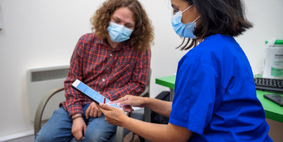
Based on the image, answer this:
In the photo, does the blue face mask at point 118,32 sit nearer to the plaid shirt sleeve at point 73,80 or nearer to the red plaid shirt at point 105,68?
the red plaid shirt at point 105,68

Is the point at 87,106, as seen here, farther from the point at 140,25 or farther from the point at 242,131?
the point at 242,131

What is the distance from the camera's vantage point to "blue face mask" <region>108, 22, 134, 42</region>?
1258 millimetres

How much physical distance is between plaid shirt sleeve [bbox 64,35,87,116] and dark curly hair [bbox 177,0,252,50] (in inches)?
33.9

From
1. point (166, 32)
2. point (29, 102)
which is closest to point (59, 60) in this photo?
point (29, 102)

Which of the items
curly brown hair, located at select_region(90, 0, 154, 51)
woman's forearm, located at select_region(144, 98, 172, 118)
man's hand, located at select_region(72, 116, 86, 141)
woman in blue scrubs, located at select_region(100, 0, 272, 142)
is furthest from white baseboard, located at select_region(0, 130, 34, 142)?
woman in blue scrubs, located at select_region(100, 0, 272, 142)

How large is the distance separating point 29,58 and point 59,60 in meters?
0.23

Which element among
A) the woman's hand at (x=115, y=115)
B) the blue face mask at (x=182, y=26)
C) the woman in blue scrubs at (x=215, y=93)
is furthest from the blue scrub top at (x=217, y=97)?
the woman's hand at (x=115, y=115)

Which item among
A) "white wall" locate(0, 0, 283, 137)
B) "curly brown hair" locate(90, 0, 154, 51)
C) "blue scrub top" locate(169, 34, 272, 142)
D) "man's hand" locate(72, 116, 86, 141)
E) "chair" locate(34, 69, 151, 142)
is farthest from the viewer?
"white wall" locate(0, 0, 283, 137)

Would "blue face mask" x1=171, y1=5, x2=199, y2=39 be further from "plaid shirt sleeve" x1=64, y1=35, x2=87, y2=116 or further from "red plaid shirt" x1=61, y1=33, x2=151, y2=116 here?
"plaid shirt sleeve" x1=64, y1=35, x2=87, y2=116

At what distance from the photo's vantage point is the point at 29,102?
154 centimetres

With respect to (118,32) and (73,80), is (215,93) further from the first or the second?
(73,80)

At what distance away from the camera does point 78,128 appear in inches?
42.3

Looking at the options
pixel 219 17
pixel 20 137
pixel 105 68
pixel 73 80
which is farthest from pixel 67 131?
pixel 219 17

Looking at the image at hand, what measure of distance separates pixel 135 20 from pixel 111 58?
32 centimetres
